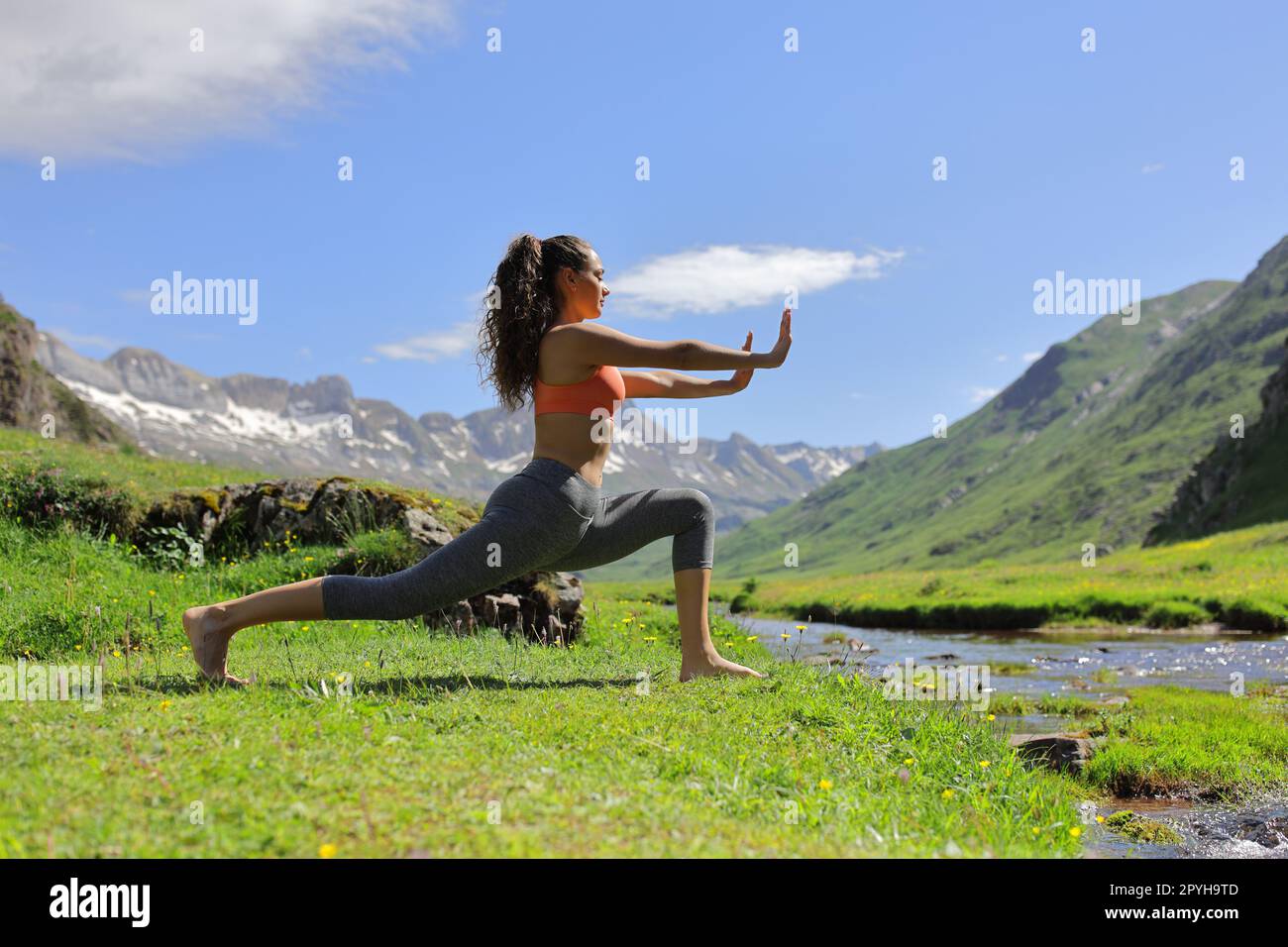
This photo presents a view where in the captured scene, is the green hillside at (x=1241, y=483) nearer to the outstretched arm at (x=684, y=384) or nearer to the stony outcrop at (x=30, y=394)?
the outstretched arm at (x=684, y=384)

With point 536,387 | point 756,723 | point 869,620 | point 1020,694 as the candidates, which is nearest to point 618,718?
point 756,723

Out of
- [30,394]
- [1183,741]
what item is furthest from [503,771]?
[30,394]

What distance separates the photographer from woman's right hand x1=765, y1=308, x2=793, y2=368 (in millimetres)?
7219

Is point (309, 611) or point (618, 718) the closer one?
point (618, 718)

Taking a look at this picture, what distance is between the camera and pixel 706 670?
26.4 feet

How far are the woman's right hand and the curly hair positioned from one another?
64.9 inches

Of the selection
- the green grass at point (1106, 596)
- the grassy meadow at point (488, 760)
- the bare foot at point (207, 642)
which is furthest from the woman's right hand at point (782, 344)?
the green grass at point (1106, 596)

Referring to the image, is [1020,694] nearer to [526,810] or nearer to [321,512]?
[321,512]

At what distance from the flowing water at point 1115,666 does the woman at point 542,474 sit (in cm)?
385

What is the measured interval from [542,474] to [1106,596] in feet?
119

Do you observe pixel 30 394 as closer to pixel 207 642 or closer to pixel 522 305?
pixel 207 642
